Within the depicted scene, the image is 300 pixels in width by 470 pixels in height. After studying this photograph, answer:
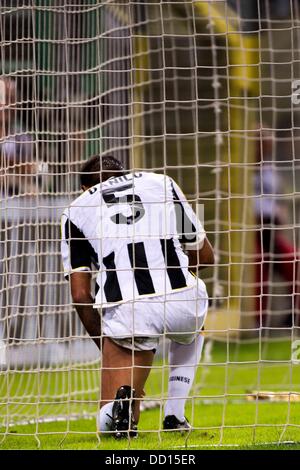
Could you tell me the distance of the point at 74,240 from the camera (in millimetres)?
6395

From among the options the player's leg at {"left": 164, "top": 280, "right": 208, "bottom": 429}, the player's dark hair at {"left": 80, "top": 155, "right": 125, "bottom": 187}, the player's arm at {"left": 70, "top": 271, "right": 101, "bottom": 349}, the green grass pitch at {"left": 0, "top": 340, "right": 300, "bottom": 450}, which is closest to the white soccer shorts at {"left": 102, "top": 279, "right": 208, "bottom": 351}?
the player's leg at {"left": 164, "top": 280, "right": 208, "bottom": 429}

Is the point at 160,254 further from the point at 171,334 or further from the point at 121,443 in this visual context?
the point at 121,443

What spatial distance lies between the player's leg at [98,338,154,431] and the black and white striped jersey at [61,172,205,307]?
0.91 feet

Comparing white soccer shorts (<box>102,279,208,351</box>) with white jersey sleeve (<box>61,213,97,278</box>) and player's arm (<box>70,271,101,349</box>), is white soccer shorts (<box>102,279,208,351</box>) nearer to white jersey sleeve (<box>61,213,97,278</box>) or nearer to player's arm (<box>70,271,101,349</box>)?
player's arm (<box>70,271,101,349</box>)

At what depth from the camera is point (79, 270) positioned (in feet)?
20.9

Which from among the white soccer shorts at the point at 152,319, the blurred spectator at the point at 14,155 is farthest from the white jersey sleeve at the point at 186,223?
the blurred spectator at the point at 14,155

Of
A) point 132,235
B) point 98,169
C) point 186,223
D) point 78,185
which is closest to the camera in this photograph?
point 132,235

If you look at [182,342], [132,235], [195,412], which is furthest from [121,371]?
[195,412]

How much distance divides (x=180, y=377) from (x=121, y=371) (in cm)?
43

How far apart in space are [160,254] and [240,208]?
255 inches

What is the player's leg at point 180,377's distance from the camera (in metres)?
A: 6.32

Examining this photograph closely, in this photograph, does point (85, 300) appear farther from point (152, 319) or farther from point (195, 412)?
point (195, 412)

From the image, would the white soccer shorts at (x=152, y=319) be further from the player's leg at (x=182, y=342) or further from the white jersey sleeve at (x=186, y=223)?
the white jersey sleeve at (x=186, y=223)

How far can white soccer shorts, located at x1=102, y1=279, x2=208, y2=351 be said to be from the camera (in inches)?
242
